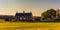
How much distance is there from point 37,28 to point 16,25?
23cm

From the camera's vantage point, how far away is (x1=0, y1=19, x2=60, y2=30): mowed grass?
5.14ft

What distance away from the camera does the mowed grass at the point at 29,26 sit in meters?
1.57

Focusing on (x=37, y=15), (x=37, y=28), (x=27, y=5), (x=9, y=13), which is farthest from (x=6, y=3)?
(x=37, y=28)

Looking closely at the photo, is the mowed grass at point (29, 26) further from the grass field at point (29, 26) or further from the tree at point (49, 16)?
the tree at point (49, 16)

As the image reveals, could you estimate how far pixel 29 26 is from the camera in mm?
1582

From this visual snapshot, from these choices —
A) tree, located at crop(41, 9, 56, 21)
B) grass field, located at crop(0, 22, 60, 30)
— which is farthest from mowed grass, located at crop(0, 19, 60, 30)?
tree, located at crop(41, 9, 56, 21)

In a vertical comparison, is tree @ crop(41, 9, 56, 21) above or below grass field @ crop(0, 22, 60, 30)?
above

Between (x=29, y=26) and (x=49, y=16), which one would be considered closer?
(x=29, y=26)

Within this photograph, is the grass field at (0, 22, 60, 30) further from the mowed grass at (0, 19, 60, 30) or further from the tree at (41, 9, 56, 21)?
the tree at (41, 9, 56, 21)

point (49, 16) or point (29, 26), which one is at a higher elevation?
point (49, 16)

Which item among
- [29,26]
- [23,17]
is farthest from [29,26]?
[23,17]

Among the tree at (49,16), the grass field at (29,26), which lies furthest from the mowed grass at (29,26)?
the tree at (49,16)

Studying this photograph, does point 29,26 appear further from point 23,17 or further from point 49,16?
point 49,16

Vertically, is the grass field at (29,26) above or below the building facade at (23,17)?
below
